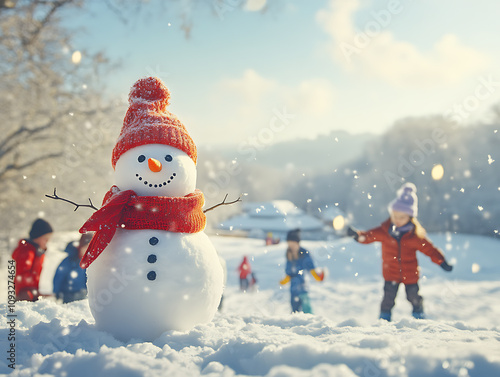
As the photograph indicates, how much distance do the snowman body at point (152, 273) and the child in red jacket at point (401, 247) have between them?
94.5 inches

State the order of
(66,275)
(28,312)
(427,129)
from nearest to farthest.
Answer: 1. (28,312)
2. (66,275)
3. (427,129)

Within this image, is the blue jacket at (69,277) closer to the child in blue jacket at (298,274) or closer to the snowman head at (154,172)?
the snowman head at (154,172)

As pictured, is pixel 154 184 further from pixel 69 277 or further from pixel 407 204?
pixel 407 204

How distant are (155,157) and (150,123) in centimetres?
33

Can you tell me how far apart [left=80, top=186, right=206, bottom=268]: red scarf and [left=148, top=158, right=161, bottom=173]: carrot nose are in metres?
0.21

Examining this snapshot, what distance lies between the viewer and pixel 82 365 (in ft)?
6.05

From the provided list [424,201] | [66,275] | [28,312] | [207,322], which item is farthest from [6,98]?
[424,201]

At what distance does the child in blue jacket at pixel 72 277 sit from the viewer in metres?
4.71

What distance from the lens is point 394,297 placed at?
4383 millimetres

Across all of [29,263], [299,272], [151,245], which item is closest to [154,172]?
[151,245]

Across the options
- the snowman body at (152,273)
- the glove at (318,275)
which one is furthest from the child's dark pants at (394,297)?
the snowman body at (152,273)

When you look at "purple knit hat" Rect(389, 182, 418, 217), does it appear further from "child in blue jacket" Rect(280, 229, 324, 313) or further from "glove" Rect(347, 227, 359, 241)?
"child in blue jacket" Rect(280, 229, 324, 313)

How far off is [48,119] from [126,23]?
3.87m

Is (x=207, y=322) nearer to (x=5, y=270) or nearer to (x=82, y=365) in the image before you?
(x=82, y=365)
